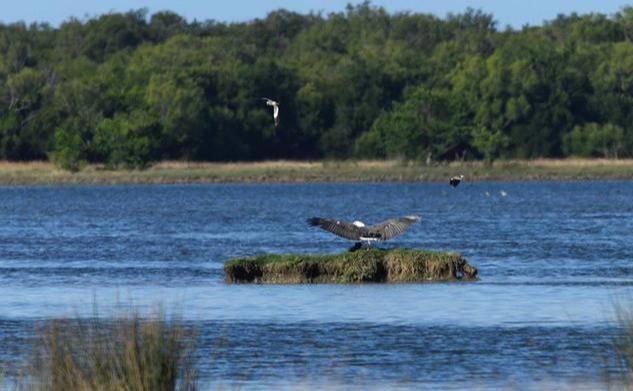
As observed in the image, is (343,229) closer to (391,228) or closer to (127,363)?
(391,228)

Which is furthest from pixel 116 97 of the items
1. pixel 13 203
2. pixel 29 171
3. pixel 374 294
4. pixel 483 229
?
pixel 374 294

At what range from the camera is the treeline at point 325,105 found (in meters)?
110

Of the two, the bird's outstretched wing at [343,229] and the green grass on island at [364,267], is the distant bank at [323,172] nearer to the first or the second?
the green grass on island at [364,267]

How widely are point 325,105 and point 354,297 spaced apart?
9050 cm

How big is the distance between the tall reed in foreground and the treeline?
90934 mm

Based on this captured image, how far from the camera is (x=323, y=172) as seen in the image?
114312mm

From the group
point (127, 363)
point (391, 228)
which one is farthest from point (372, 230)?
point (127, 363)

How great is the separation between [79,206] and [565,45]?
50015 millimetres

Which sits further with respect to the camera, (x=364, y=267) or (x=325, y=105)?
(x=325, y=105)

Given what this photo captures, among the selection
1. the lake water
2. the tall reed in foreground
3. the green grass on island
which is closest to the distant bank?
the lake water

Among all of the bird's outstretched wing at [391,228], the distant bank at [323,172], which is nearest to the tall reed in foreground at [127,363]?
the bird's outstretched wing at [391,228]

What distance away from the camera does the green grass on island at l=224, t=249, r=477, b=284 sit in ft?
99.6

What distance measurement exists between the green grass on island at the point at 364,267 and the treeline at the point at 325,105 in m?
75.4

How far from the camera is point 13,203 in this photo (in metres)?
91.6
